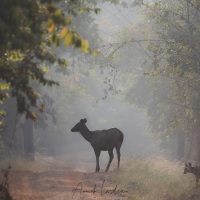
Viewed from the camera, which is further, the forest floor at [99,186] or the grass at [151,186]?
the grass at [151,186]

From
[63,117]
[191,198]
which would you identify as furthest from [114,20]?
[191,198]

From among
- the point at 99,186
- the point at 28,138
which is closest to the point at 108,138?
the point at 99,186

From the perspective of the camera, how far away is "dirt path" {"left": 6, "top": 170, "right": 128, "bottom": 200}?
11564 mm

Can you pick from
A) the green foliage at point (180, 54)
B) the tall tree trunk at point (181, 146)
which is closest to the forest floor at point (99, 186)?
the green foliage at point (180, 54)

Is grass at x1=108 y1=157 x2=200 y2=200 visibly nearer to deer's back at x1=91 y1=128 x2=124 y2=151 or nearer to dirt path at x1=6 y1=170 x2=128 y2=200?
dirt path at x1=6 y1=170 x2=128 y2=200

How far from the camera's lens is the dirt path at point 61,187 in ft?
37.9

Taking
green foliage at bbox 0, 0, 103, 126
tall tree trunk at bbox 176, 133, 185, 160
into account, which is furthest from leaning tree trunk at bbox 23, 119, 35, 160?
green foliage at bbox 0, 0, 103, 126

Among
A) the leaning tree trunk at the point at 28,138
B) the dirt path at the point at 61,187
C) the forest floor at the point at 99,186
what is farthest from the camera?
the leaning tree trunk at the point at 28,138

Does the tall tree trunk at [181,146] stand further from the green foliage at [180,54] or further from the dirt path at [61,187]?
the dirt path at [61,187]

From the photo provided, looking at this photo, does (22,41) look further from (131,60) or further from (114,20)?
(114,20)

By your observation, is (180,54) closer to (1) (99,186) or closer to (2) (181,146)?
(1) (99,186)

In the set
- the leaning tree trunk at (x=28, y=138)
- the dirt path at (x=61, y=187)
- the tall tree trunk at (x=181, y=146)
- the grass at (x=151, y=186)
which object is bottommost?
the dirt path at (x=61, y=187)

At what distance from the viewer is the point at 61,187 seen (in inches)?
514

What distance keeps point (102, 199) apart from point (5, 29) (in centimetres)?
710
